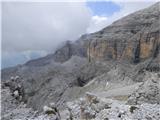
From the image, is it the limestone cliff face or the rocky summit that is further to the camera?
the limestone cliff face

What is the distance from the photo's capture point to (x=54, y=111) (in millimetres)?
18578

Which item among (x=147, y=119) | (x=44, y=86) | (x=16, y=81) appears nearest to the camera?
(x=147, y=119)

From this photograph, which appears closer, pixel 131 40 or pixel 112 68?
pixel 112 68

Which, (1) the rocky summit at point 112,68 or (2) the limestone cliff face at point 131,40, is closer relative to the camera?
(1) the rocky summit at point 112,68

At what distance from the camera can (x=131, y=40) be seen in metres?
114

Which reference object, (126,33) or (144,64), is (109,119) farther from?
(126,33)

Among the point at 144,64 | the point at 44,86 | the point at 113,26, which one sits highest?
the point at 113,26

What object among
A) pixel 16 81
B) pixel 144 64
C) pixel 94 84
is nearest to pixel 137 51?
pixel 144 64

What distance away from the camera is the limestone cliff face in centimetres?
10638

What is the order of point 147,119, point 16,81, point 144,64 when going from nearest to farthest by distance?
1. point 147,119
2. point 16,81
3. point 144,64

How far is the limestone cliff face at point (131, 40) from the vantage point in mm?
106375

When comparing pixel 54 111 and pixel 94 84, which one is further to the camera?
pixel 94 84

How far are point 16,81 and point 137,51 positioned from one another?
89953mm

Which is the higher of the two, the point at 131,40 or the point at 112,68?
the point at 131,40
